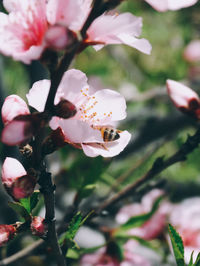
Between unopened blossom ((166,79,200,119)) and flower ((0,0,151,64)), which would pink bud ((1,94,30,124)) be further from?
unopened blossom ((166,79,200,119))

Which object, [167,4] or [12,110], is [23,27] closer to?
[12,110]

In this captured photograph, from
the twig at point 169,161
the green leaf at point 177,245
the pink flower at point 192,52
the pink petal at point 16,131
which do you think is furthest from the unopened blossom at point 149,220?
the pink flower at point 192,52

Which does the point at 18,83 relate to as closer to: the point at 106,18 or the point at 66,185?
the point at 66,185

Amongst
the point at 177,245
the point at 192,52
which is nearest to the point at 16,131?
the point at 177,245

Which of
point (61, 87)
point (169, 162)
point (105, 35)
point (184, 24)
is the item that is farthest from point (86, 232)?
→ point (184, 24)

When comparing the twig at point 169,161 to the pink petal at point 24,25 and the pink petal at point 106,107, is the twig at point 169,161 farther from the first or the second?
the pink petal at point 24,25
